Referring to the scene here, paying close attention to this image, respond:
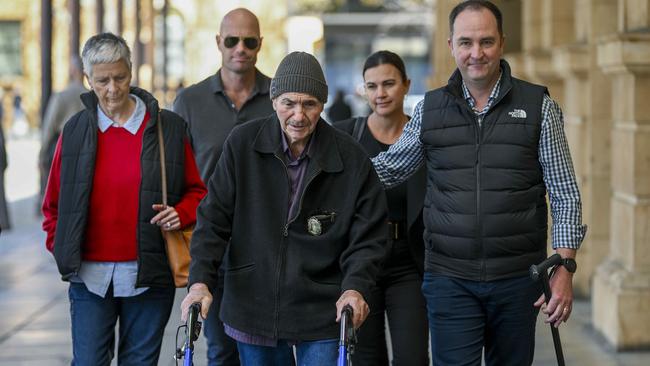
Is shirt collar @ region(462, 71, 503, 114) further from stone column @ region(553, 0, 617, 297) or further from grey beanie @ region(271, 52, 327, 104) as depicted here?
stone column @ region(553, 0, 617, 297)

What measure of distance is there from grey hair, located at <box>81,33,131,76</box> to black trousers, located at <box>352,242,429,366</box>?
1.52 meters

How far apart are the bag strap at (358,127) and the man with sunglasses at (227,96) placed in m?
0.52

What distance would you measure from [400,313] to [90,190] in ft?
5.01

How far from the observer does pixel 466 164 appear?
16.3 ft

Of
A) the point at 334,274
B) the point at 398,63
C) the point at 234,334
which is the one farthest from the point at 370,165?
the point at 398,63

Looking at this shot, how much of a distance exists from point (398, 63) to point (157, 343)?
5.97 ft

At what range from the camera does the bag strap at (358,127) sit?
6.32 meters

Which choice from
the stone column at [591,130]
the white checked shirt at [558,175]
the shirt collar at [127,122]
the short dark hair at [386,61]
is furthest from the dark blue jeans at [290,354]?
the stone column at [591,130]

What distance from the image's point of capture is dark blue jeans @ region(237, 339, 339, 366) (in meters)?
4.65

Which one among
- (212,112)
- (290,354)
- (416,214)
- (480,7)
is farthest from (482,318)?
(212,112)

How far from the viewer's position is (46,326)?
9.98 meters

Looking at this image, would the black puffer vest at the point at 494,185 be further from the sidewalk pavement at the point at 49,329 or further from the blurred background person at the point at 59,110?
the blurred background person at the point at 59,110

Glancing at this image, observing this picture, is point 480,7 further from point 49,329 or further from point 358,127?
point 49,329

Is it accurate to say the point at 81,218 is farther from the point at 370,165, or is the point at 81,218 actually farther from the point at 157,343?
the point at 370,165
